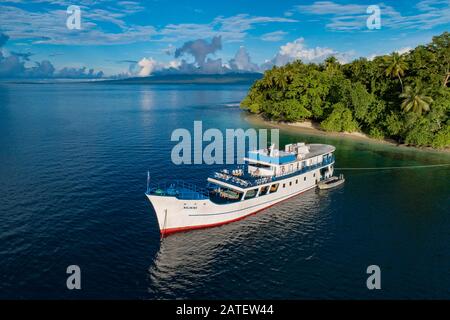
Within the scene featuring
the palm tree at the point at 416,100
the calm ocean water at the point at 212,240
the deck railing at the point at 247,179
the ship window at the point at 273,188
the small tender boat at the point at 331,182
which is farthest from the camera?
the palm tree at the point at 416,100

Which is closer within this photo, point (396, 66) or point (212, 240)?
point (212, 240)

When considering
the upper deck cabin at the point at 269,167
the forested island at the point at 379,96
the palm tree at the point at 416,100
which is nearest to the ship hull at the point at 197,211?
the upper deck cabin at the point at 269,167

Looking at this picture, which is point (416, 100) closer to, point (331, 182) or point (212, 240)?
point (331, 182)

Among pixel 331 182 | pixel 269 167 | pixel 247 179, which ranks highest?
pixel 269 167

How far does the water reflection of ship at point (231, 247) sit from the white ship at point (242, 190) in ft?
4.77

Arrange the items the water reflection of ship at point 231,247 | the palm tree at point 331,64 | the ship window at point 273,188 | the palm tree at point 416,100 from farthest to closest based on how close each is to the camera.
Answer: the palm tree at point 331,64 → the palm tree at point 416,100 → the ship window at point 273,188 → the water reflection of ship at point 231,247

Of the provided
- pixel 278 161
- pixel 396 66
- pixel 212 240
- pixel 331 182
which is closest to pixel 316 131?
pixel 396 66

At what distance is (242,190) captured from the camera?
46.4 m

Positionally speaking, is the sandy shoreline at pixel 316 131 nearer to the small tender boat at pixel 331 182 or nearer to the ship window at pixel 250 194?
the small tender boat at pixel 331 182

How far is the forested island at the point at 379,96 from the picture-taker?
8094cm

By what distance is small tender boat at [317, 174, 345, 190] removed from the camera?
190ft

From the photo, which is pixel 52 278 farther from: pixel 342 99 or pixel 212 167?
pixel 342 99

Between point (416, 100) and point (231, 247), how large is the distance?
60931 mm
